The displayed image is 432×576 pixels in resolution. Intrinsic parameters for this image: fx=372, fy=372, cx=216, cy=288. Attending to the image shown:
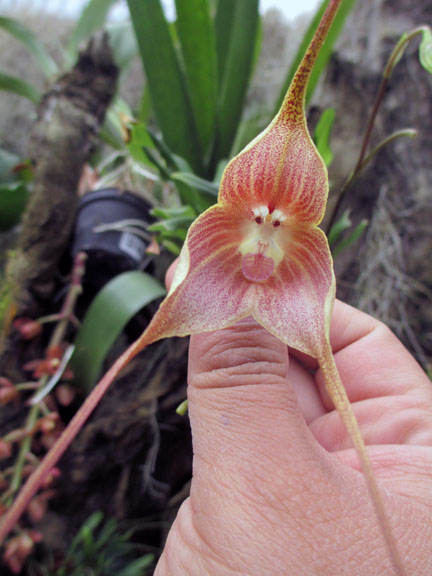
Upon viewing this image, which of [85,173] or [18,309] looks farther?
[85,173]

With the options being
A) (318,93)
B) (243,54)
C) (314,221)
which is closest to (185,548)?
(314,221)

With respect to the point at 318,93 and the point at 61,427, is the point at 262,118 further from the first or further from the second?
the point at 61,427

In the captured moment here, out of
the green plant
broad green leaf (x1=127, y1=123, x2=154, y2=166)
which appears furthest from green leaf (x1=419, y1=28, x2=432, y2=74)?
the green plant

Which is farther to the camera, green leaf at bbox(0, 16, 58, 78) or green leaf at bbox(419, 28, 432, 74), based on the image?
green leaf at bbox(0, 16, 58, 78)

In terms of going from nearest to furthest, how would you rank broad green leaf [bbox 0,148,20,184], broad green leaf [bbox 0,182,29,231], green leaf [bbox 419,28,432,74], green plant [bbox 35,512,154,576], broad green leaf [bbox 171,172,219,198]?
green leaf [bbox 419,28,432,74]
broad green leaf [bbox 171,172,219,198]
green plant [bbox 35,512,154,576]
broad green leaf [bbox 0,182,29,231]
broad green leaf [bbox 0,148,20,184]

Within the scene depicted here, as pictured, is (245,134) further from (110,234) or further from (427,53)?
(427,53)

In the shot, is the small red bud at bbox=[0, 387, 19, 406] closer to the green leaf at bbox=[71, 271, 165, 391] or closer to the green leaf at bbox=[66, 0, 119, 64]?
the green leaf at bbox=[71, 271, 165, 391]
